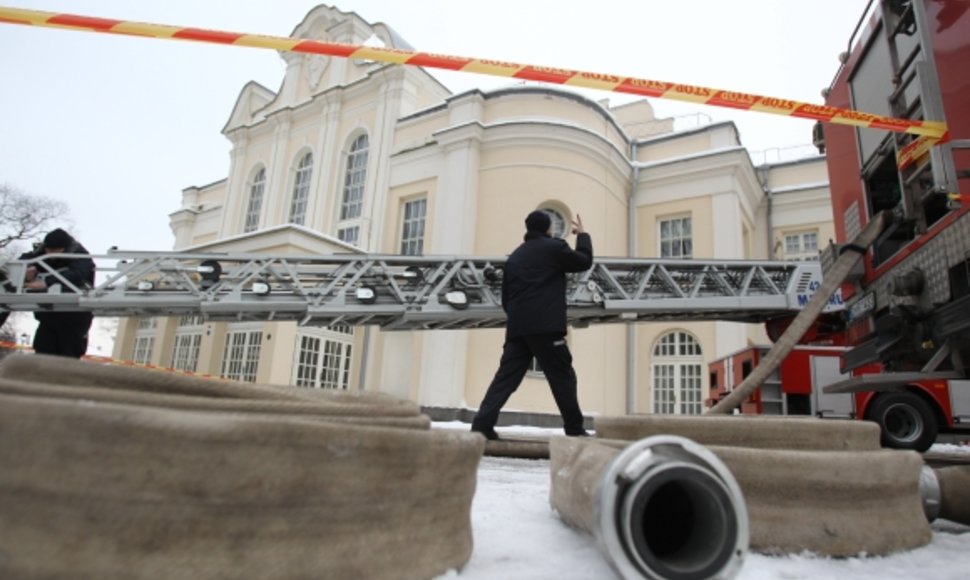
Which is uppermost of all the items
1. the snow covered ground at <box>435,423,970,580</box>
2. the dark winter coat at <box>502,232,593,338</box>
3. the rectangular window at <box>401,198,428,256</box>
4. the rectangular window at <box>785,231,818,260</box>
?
the rectangular window at <box>785,231,818,260</box>

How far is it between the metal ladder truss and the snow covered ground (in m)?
6.10

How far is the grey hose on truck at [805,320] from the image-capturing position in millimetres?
4086

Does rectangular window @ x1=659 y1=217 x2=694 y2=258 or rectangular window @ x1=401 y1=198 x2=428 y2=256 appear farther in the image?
rectangular window @ x1=659 y1=217 x2=694 y2=258

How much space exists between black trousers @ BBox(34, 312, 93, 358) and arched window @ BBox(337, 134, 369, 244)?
15.2 m

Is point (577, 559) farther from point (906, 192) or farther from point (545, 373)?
point (906, 192)

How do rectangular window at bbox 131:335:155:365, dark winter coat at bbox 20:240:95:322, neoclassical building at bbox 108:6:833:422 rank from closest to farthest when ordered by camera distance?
dark winter coat at bbox 20:240:95:322
neoclassical building at bbox 108:6:833:422
rectangular window at bbox 131:335:155:365

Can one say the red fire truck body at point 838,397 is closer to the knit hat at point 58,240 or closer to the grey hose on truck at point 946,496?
the grey hose on truck at point 946,496

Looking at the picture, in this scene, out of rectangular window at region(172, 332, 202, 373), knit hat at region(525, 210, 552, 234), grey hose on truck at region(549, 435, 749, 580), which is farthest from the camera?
rectangular window at region(172, 332, 202, 373)

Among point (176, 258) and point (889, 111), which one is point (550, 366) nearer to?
point (889, 111)

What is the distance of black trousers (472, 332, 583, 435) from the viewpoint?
4.03 m

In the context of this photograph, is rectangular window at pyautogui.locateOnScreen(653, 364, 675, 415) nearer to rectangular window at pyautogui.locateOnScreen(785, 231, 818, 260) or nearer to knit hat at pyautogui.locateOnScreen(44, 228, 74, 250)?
rectangular window at pyautogui.locateOnScreen(785, 231, 818, 260)

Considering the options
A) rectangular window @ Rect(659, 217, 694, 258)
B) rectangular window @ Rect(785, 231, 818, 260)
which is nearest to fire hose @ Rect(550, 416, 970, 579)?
→ rectangular window @ Rect(659, 217, 694, 258)

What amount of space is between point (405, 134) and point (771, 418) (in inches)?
745

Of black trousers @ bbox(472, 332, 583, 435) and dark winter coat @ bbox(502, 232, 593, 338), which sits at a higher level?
dark winter coat @ bbox(502, 232, 593, 338)
